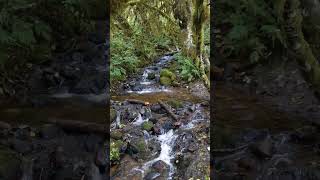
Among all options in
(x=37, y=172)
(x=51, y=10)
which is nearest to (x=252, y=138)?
(x=37, y=172)

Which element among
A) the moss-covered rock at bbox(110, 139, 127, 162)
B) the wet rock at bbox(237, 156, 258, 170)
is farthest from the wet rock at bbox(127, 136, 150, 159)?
the wet rock at bbox(237, 156, 258, 170)

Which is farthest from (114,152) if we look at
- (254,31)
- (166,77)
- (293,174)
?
(254,31)

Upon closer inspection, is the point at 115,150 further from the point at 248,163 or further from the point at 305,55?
the point at 305,55

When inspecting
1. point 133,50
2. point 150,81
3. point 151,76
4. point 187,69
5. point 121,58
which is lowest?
point 150,81

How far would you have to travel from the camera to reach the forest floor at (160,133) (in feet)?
18.7

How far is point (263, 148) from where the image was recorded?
5723mm

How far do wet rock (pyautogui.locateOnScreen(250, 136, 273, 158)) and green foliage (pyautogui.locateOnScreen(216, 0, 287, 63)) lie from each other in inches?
143

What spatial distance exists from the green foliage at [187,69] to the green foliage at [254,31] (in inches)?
34.8

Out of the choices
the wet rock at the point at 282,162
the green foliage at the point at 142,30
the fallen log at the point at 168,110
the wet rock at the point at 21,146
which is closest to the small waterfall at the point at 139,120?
the fallen log at the point at 168,110

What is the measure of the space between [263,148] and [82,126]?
2555 mm

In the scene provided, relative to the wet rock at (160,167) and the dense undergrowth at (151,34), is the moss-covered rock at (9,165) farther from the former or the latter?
the dense undergrowth at (151,34)

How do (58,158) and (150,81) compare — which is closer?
(58,158)

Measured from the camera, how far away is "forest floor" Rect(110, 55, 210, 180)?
5715 millimetres

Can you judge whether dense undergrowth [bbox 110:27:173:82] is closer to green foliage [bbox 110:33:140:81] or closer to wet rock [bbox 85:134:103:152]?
green foliage [bbox 110:33:140:81]
